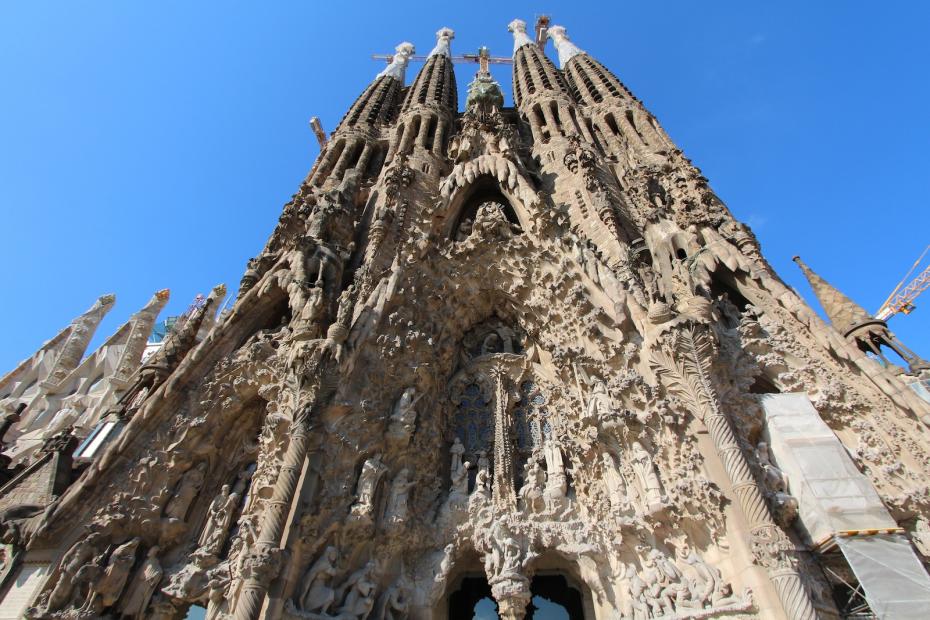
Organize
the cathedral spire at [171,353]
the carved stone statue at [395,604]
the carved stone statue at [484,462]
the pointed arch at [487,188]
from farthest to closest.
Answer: the pointed arch at [487,188]
the cathedral spire at [171,353]
the carved stone statue at [484,462]
the carved stone statue at [395,604]

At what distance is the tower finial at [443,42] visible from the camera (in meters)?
25.2

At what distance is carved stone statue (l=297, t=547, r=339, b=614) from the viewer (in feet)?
18.6

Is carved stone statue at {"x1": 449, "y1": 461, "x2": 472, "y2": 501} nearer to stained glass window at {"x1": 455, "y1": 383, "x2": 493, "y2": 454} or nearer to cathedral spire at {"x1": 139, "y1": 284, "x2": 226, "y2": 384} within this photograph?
stained glass window at {"x1": 455, "y1": 383, "x2": 493, "y2": 454}

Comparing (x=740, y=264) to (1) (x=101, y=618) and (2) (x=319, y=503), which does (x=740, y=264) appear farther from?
(1) (x=101, y=618)

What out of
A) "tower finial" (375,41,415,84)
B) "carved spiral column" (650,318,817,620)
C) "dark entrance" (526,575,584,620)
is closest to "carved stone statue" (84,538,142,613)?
"dark entrance" (526,575,584,620)

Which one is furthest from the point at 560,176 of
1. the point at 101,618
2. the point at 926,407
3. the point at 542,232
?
the point at 101,618

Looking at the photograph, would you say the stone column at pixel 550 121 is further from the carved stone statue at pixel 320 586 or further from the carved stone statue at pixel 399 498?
the carved stone statue at pixel 320 586

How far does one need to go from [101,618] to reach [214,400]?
288 centimetres

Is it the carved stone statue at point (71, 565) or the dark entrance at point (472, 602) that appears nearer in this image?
the carved stone statue at point (71, 565)

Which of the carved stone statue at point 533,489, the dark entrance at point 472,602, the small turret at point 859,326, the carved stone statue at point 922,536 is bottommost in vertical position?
the dark entrance at point 472,602

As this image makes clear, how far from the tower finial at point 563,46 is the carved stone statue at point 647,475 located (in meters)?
22.0

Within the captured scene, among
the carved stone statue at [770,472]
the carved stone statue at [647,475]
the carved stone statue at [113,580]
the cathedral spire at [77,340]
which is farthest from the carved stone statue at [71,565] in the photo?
the cathedral spire at [77,340]

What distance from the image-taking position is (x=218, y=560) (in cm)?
A: 650

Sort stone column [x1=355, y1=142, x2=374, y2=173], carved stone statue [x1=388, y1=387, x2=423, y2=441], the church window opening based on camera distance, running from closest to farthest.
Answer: carved stone statue [x1=388, y1=387, x2=423, y2=441] < the church window opening < stone column [x1=355, y1=142, x2=374, y2=173]
